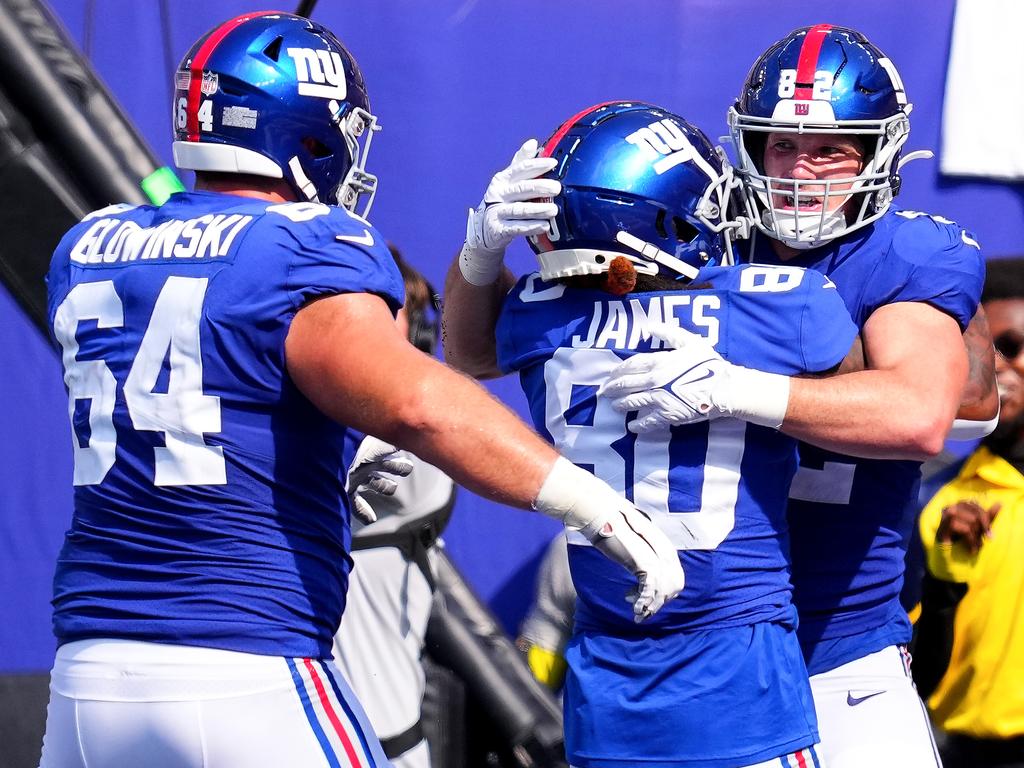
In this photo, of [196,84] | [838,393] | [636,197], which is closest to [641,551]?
[838,393]

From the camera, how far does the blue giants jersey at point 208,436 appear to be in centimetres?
222

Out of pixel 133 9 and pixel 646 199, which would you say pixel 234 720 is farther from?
pixel 133 9

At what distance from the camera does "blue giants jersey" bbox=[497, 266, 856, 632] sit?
7.68ft

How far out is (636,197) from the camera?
94.7 inches

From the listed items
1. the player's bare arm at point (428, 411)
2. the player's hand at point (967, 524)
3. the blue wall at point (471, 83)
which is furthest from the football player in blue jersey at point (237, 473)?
the blue wall at point (471, 83)

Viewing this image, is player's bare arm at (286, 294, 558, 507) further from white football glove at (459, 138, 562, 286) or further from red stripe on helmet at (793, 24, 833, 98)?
red stripe on helmet at (793, 24, 833, 98)

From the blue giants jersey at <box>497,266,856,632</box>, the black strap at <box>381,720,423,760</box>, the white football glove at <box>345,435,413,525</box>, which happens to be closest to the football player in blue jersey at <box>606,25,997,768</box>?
the blue giants jersey at <box>497,266,856,632</box>

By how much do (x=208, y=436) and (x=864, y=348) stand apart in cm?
115

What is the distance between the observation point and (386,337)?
2.15 m

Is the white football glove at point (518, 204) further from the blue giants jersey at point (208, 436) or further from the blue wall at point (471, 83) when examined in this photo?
the blue wall at point (471, 83)

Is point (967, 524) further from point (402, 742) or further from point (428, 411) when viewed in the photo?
point (428, 411)

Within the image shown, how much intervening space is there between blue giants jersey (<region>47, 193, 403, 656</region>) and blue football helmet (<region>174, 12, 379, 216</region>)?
7.7 inches

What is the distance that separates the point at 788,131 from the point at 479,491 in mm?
1103

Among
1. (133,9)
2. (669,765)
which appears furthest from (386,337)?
(133,9)
